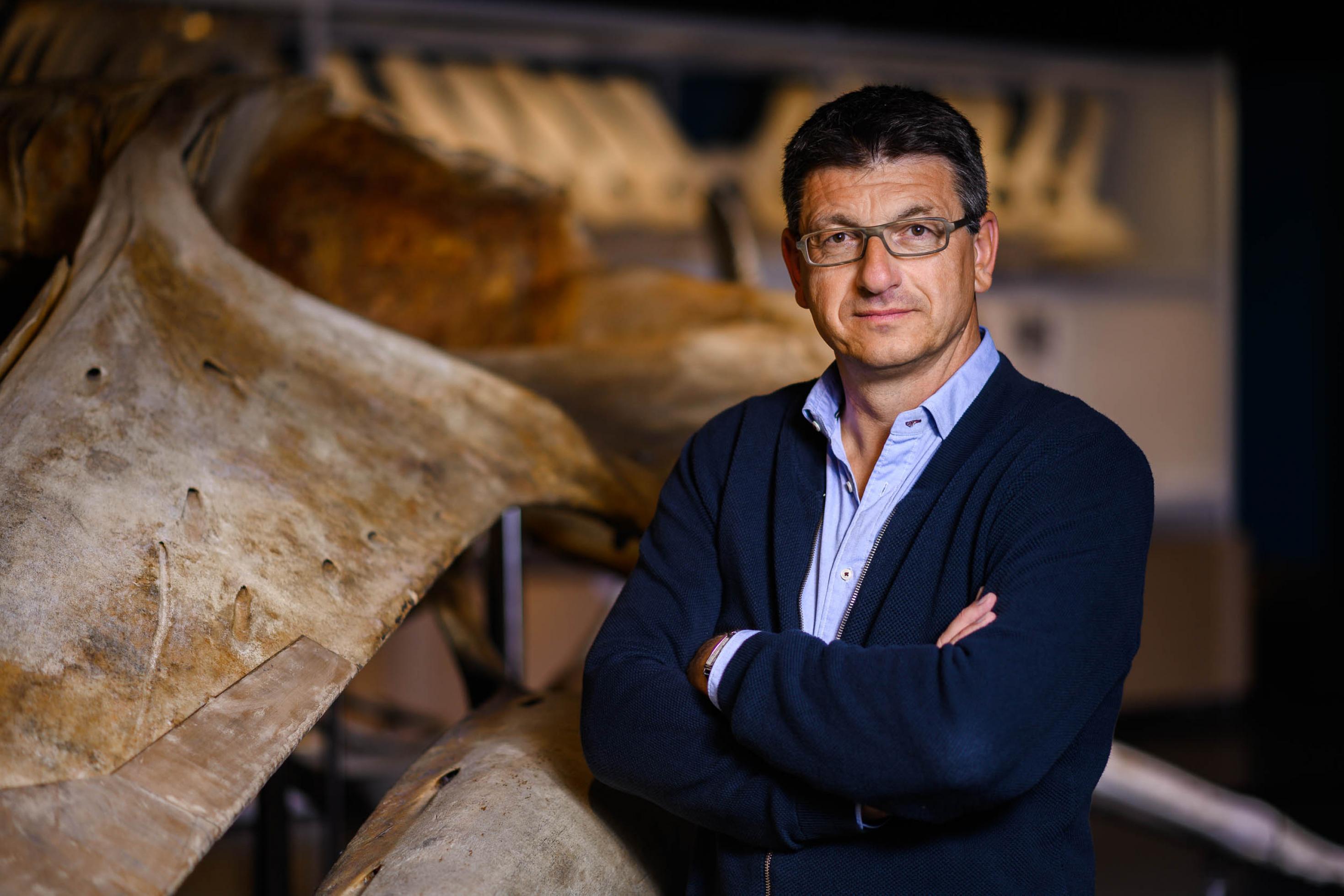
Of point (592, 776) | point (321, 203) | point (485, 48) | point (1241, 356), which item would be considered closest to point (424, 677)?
point (485, 48)

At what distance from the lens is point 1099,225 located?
491 cm

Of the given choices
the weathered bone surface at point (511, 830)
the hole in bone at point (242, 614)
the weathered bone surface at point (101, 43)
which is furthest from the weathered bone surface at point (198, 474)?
the weathered bone surface at point (101, 43)

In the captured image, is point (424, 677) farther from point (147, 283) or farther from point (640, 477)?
point (147, 283)

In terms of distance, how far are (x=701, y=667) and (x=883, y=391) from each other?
32 centimetres

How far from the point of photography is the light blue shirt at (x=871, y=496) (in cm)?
123

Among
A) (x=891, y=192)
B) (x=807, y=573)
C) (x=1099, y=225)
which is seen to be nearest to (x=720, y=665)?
(x=807, y=573)

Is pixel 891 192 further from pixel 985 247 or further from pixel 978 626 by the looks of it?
pixel 978 626

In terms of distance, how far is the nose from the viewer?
3.96 ft

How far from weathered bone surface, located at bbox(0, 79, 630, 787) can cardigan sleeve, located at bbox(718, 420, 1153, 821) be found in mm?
406

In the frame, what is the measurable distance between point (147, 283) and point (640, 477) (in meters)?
0.65

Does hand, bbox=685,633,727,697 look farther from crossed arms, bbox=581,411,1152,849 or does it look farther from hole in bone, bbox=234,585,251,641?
hole in bone, bbox=234,585,251,641

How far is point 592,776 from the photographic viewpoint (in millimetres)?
1356

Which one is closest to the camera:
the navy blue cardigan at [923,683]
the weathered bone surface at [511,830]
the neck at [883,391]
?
the navy blue cardigan at [923,683]

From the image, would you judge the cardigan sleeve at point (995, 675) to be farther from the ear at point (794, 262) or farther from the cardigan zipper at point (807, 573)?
the ear at point (794, 262)
